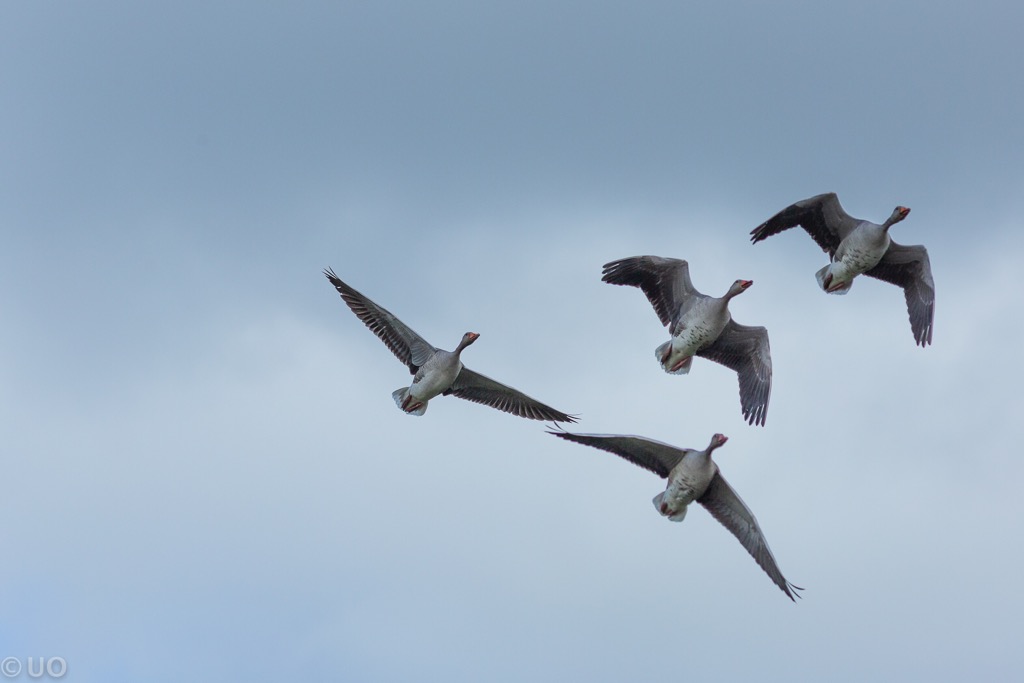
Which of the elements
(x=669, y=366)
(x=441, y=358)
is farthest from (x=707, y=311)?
(x=441, y=358)

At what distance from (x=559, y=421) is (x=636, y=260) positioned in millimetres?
4029

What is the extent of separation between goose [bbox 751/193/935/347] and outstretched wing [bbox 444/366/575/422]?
6024 mm

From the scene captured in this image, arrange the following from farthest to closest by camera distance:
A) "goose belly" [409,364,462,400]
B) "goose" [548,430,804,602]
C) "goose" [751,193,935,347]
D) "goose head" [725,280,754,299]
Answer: "goose" [751,193,935,347], "goose belly" [409,364,462,400], "goose head" [725,280,754,299], "goose" [548,430,804,602]

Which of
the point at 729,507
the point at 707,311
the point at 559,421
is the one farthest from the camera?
the point at 559,421

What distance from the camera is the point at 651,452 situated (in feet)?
87.4

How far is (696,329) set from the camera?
28.8m

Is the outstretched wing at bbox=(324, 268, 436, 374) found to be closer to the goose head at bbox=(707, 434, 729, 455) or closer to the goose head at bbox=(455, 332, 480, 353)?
the goose head at bbox=(455, 332, 480, 353)

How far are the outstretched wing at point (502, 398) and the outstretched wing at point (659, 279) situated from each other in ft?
10.3

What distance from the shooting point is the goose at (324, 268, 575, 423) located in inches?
1150

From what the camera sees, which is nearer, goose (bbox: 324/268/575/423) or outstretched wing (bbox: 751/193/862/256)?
goose (bbox: 324/268/575/423)

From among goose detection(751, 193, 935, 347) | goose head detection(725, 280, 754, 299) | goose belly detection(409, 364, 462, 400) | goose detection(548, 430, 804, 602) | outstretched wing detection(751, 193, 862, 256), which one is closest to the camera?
goose detection(548, 430, 804, 602)

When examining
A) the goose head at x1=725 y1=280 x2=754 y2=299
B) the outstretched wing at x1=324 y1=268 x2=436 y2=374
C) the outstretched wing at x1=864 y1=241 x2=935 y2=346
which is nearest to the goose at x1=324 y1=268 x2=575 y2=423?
the outstretched wing at x1=324 y1=268 x2=436 y2=374

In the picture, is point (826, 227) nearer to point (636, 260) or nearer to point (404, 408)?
point (636, 260)

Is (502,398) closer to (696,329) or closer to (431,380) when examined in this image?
(431,380)
